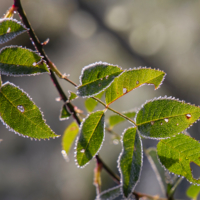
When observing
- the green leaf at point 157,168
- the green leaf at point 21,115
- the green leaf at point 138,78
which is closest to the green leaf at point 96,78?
the green leaf at point 138,78

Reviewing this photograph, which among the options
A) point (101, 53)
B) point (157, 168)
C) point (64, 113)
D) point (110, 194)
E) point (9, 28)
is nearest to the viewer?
point (9, 28)

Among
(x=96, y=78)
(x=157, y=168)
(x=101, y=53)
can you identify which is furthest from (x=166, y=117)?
(x=101, y=53)

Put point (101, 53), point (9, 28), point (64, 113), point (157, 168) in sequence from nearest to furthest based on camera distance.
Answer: point (9, 28)
point (64, 113)
point (157, 168)
point (101, 53)

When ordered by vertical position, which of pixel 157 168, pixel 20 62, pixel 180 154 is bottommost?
pixel 157 168

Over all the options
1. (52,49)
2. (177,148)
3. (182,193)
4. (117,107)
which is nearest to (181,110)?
(177,148)

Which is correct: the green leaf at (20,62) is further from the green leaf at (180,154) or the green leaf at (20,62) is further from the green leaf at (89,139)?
the green leaf at (180,154)

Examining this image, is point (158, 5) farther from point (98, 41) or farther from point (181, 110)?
point (181, 110)

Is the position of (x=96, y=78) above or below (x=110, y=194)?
above

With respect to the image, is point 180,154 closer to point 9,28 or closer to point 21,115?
point 21,115
